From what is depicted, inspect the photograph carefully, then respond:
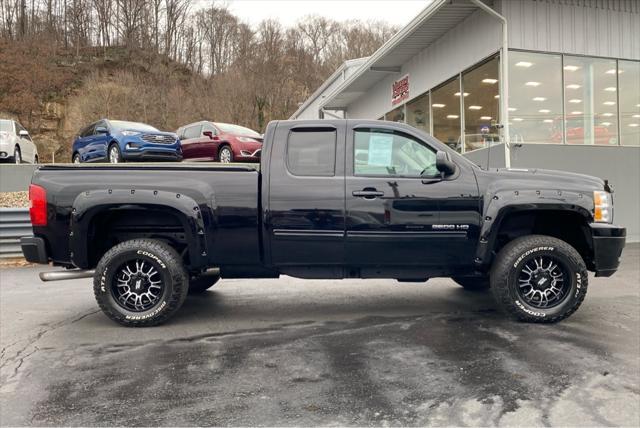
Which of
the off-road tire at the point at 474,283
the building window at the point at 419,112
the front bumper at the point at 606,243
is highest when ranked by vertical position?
the building window at the point at 419,112

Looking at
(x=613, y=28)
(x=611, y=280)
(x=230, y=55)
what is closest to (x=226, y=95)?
(x=230, y=55)

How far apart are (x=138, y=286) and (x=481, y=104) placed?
11.1 meters

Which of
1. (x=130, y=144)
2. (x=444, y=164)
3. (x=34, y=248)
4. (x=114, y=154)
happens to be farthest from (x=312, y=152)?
(x=114, y=154)

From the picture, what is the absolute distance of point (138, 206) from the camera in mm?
5047

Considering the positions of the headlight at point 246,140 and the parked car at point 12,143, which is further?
the parked car at point 12,143

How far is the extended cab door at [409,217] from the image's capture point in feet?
16.5

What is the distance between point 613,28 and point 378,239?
39.5 ft

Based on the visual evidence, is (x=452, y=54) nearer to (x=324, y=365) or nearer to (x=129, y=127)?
(x=129, y=127)

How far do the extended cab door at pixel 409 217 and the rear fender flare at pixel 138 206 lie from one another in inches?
57.3

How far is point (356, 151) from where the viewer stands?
17.2 ft

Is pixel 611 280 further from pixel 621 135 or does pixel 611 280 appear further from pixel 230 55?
pixel 230 55

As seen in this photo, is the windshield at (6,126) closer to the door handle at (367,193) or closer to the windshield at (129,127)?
the windshield at (129,127)

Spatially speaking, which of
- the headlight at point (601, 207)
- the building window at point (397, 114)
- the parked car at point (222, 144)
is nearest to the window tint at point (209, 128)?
the parked car at point (222, 144)

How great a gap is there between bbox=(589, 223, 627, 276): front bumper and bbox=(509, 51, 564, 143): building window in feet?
26.1
